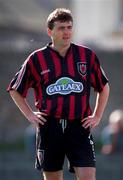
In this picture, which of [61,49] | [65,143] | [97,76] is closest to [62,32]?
[61,49]

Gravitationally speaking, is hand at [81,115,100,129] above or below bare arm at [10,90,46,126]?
below

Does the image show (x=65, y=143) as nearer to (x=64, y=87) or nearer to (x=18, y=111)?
(x=64, y=87)

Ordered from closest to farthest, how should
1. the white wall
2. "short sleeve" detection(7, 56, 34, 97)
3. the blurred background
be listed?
"short sleeve" detection(7, 56, 34, 97) → the blurred background → the white wall

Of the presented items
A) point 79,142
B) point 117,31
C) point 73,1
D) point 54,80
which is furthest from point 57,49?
point 73,1

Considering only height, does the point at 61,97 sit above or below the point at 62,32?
below

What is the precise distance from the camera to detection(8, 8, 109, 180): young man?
779 cm

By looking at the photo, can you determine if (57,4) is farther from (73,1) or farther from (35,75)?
(35,75)

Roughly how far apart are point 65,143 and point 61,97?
37cm

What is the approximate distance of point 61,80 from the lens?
7.80 meters

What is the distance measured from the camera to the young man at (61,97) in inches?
307

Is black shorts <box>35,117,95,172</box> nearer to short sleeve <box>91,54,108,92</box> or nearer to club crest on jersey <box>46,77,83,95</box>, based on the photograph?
club crest on jersey <box>46,77,83,95</box>

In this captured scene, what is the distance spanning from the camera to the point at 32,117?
7.89 m

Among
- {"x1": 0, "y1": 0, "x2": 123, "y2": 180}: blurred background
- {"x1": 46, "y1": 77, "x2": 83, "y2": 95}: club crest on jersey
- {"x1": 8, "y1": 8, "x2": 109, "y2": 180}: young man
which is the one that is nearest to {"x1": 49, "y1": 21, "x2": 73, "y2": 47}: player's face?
{"x1": 8, "y1": 8, "x2": 109, "y2": 180}: young man

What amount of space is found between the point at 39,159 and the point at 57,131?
0.32 m
